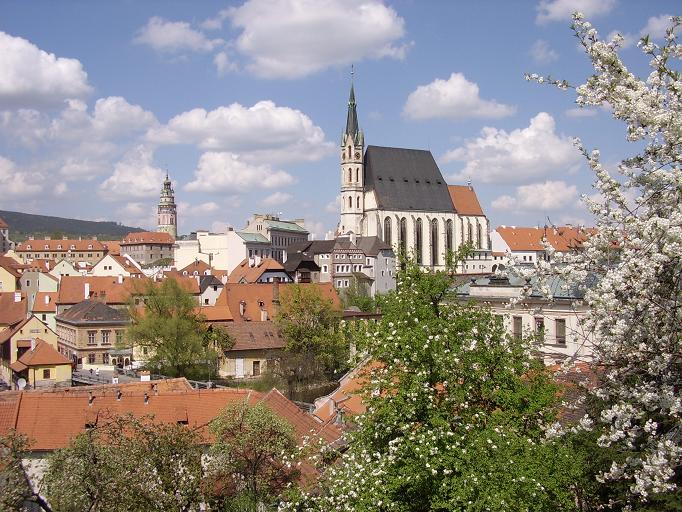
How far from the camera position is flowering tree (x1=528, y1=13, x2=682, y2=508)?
23.0ft

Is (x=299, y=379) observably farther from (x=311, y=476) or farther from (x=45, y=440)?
(x=311, y=476)

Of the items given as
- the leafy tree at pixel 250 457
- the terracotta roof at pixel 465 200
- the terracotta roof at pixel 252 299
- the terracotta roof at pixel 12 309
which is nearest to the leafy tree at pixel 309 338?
the terracotta roof at pixel 252 299

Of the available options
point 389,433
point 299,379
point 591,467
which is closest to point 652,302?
point 591,467

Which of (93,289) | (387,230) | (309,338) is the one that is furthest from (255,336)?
(387,230)

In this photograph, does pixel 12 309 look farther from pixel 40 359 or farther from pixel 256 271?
pixel 256 271

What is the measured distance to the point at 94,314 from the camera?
5134cm

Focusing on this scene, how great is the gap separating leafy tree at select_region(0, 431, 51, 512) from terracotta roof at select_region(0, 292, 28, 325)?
156ft

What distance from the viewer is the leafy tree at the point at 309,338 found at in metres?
45.4

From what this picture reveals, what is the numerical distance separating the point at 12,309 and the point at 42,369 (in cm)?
2221

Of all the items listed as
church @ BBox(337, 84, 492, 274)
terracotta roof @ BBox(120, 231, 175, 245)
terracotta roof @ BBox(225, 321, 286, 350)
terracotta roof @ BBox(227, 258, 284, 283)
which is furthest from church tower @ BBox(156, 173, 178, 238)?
terracotta roof @ BBox(225, 321, 286, 350)

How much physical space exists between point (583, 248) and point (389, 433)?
17.9 feet

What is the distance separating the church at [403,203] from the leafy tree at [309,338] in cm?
5314

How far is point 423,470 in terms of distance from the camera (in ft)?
37.1

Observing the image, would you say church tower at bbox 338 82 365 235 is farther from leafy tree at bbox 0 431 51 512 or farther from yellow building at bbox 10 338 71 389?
leafy tree at bbox 0 431 51 512
